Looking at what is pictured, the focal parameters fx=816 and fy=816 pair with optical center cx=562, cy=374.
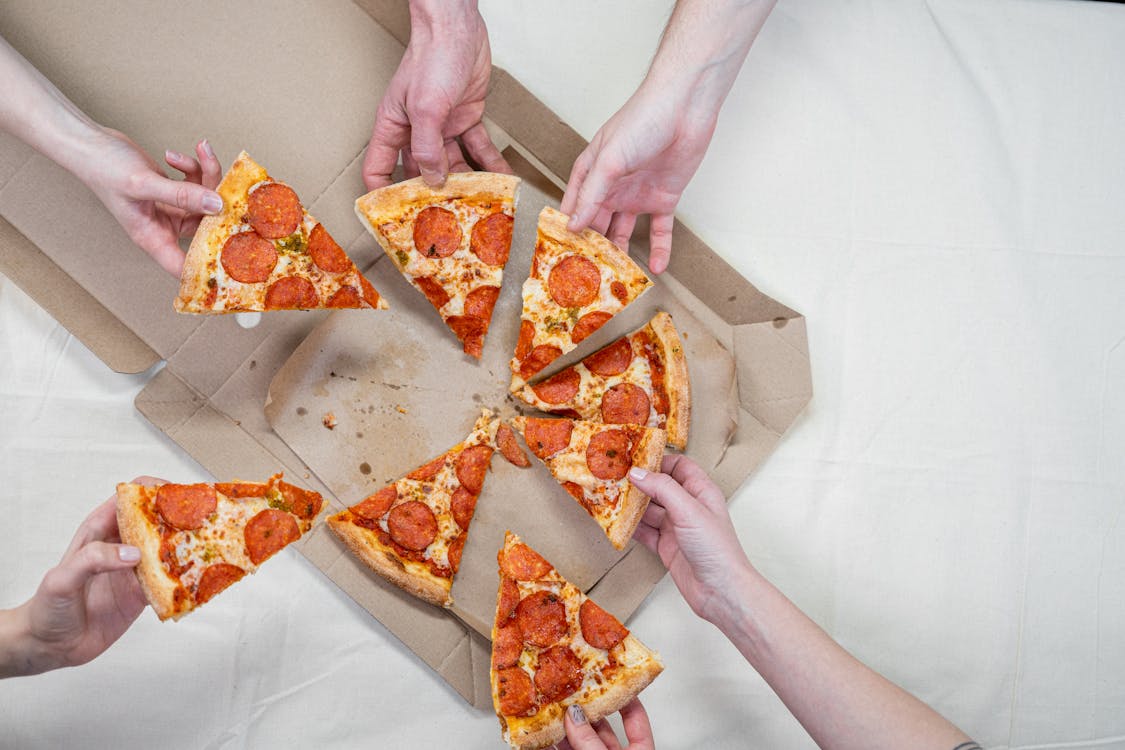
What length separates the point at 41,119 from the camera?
336cm

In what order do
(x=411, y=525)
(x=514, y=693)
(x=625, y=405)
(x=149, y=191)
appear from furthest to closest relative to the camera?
1. (x=625, y=405)
2. (x=411, y=525)
3. (x=514, y=693)
4. (x=149, y=191)

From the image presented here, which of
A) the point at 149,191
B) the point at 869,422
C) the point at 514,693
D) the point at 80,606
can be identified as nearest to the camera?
the point at 80,606

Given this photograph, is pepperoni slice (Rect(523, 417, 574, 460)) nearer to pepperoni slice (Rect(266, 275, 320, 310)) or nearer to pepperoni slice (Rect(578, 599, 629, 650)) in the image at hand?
pepperoni slice (Rect(578, 599, 629, 650))

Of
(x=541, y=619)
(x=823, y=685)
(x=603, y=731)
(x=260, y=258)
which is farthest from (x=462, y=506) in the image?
(x=823, y=685)

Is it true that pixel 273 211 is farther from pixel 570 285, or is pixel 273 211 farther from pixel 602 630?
pixel 602 630

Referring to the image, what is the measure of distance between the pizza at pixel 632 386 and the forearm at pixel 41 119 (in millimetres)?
2159

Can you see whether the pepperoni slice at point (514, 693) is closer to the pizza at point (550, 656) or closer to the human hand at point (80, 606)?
the pizza at point (550, 656)

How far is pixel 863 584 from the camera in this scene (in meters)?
4.14

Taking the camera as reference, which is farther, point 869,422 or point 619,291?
point 869,422

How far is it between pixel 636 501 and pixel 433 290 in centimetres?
139

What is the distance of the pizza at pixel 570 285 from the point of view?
3836mm

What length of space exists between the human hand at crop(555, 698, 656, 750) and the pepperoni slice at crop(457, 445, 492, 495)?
109 centimetres

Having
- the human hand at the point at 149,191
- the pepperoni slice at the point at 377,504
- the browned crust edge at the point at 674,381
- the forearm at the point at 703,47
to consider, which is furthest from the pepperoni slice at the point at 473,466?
the forearm at the point at 703,47

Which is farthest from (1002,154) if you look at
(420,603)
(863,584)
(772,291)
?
(420,603)
